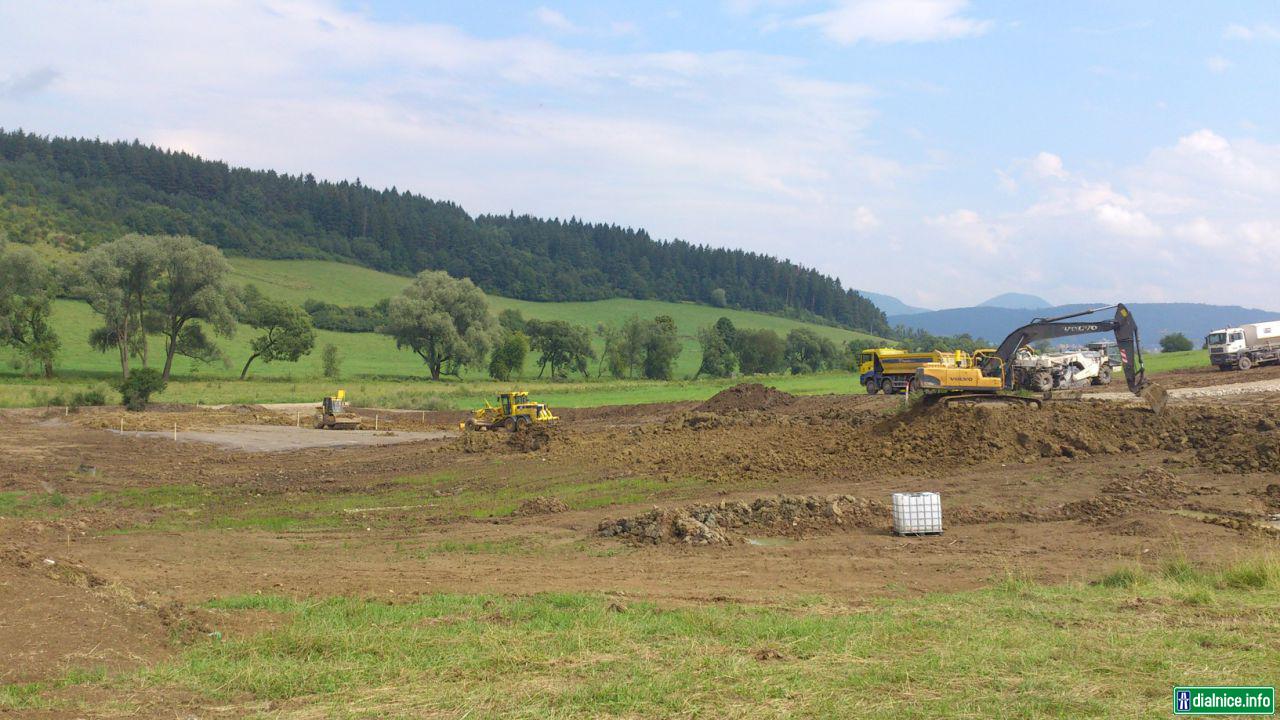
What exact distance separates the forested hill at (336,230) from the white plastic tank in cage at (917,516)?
132611 millimetres

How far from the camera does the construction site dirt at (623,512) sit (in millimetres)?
12141

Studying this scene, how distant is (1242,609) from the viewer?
33.4 ft

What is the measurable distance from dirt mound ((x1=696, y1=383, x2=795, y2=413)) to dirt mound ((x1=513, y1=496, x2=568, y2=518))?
2429 cm

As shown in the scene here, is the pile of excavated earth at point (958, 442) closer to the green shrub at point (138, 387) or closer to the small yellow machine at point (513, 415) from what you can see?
the small yellow machine at point (513, 415)

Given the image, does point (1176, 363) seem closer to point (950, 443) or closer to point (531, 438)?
point (950, 443)

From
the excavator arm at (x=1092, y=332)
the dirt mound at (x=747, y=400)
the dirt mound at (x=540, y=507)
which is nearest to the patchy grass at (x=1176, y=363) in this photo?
the dirt mound at (x=747, y=400)

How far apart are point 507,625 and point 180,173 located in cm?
17713

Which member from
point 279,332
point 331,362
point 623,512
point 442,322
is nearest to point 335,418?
point 623,512

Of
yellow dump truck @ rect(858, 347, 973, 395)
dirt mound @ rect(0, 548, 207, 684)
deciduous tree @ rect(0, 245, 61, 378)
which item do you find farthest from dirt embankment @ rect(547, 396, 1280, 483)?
deciduous tree @ rect(0, 245, 61, 378)

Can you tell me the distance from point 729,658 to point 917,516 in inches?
363

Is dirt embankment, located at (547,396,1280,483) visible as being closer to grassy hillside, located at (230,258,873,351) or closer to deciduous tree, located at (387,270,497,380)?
deciduous tree, located at (387,270,497,380)

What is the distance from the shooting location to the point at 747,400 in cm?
4675

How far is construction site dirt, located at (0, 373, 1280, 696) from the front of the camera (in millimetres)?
12141

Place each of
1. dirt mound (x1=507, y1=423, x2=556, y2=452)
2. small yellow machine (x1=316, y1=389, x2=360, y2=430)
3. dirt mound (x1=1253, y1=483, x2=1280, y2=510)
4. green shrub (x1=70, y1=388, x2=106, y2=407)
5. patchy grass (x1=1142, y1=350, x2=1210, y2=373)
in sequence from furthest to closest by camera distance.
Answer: patchy grass (x1=1142, y1=350, x2=1210, y2=373)
green shrub (x1=70, y1=388, x2=106, y2=407)
small yellow machine (x1=316, y1=389, x2=360, y2=430)
dirt mound (x1=507, y1=423, x2=556, y2=452)
dirt mound (x1=1253, y1=483, x2=1280, y2=510)
